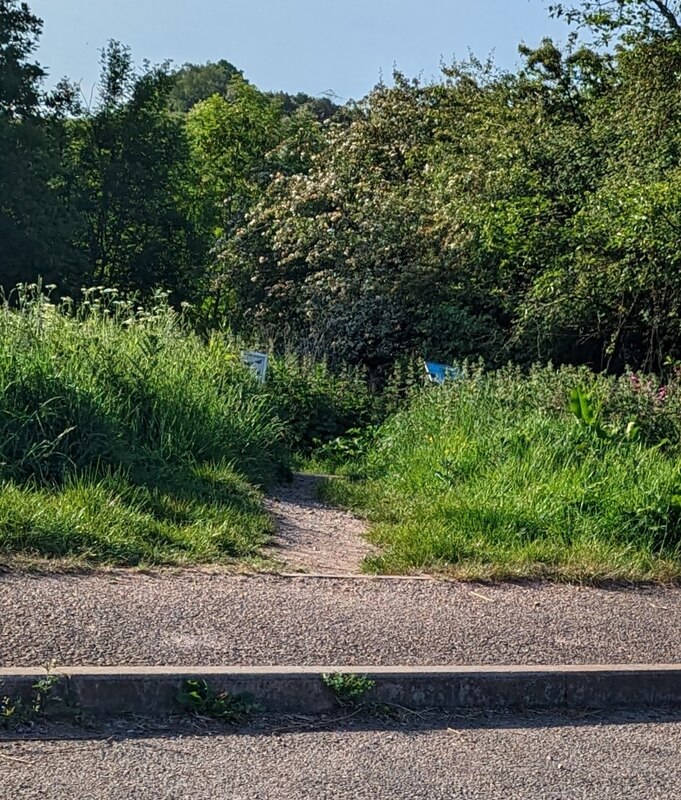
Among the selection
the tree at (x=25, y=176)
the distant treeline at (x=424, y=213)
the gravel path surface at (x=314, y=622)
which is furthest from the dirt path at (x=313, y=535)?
the tree at (x=25, y=176)

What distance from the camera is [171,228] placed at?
118 feet

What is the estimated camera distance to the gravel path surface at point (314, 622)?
16.6 feet

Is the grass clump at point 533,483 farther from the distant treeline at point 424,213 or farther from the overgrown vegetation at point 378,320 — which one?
the distant treeline at point 424,213

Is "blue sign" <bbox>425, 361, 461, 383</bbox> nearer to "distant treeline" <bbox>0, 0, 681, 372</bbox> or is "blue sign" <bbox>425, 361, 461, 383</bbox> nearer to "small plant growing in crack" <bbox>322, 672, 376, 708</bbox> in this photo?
"distant treeline" <bbox>0, 0, 681, 372</bbox>

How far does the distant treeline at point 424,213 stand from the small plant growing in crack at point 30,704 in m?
11.2

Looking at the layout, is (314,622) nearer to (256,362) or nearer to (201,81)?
(256,362)

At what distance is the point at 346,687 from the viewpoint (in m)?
4.93

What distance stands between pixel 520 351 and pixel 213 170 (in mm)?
23767

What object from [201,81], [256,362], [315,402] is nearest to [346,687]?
[256,362]

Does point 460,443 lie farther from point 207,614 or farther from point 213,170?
point 213,170

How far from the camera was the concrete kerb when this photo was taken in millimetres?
4574

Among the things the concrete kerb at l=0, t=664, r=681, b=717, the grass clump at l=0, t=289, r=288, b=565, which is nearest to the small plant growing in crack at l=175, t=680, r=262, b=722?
the concrete kerb at l=0, t=664, r=681, b=717

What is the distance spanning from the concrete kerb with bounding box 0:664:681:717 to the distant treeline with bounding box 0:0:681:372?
939cm

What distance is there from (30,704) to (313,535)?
168 inches
